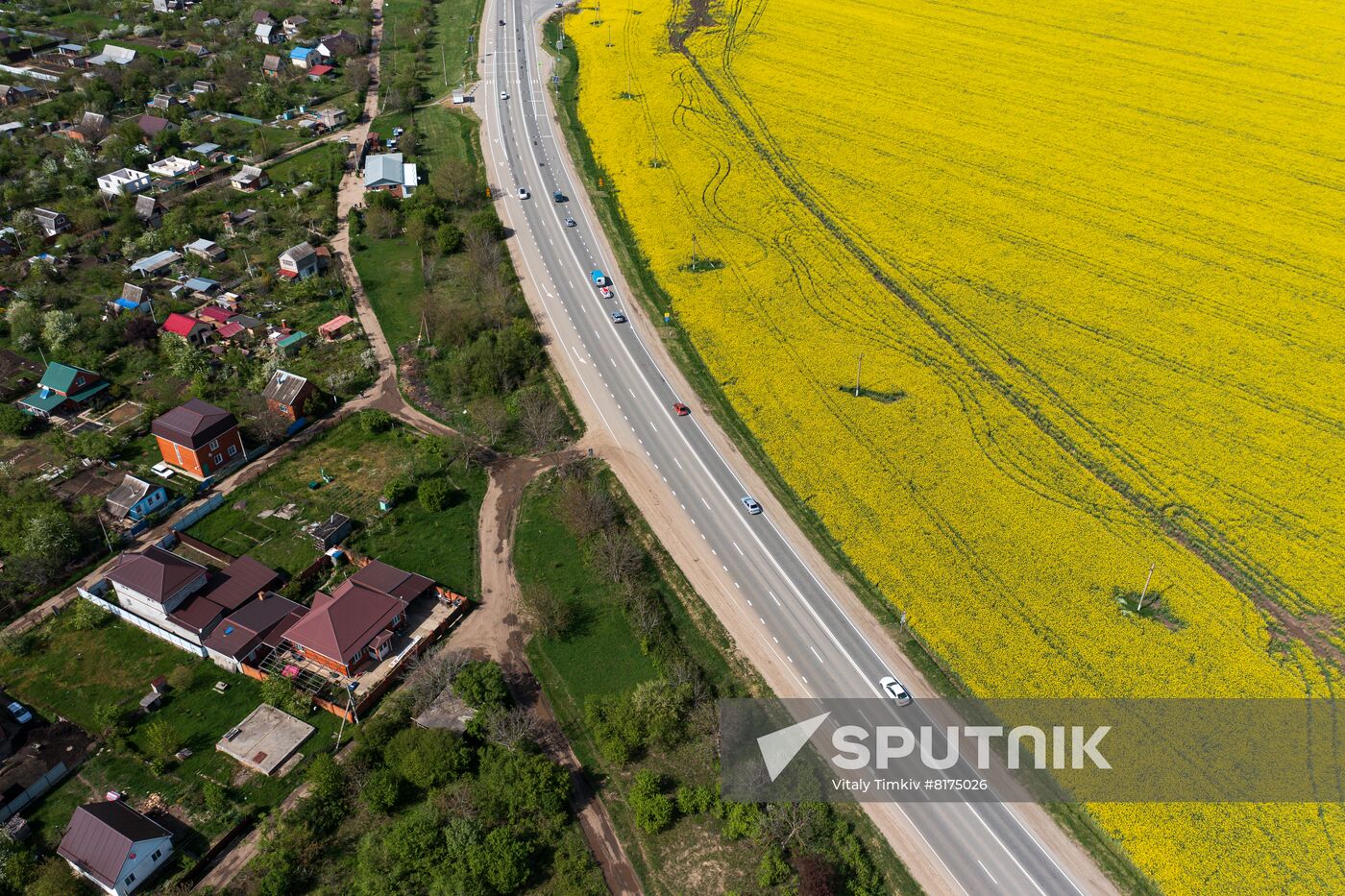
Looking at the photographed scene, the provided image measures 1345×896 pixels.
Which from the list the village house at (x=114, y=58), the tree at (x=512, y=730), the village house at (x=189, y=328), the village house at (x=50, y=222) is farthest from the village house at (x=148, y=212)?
the tree at (x=512, y=730)

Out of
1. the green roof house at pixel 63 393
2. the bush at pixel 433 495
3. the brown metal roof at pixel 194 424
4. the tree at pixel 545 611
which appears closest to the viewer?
the tree at pixel 545 611

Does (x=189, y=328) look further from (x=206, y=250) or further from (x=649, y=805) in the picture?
(x=649, y=805)

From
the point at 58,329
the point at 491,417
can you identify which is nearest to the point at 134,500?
the point at 491,417

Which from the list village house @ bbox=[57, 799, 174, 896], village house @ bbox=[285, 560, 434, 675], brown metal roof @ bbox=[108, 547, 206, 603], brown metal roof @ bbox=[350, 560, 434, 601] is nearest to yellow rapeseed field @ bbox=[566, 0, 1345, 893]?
brown metal roof @ bbox=[350, 560, 434, 601]

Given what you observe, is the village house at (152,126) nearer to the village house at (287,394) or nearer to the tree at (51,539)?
the village house at (287,394)

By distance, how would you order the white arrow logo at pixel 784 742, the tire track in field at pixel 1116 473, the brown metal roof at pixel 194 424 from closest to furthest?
the white arrow logo at pixel 784 742 → the tire track in field at pixel 1116 473 → the brown metal roof at pixel 194 424

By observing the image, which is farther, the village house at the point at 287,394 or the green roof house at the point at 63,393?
the green roof house at the point at 63,393
